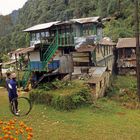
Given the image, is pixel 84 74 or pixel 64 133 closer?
pixel 64 133

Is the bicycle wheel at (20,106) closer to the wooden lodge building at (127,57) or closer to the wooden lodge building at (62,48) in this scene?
the wooden lodge building at (62,48)

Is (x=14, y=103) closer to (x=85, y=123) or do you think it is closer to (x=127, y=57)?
(x=85, y=123)

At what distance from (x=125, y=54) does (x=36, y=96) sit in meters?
19.4

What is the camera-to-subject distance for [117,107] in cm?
2086

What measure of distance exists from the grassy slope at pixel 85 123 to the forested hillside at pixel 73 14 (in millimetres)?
30057

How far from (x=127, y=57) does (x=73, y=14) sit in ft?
127

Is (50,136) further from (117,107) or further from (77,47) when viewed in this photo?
(77,47)

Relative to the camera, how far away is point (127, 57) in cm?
3800

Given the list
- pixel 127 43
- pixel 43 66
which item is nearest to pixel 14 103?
pixel 43 66

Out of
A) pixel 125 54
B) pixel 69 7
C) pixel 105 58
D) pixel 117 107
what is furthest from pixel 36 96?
pixel 69 7

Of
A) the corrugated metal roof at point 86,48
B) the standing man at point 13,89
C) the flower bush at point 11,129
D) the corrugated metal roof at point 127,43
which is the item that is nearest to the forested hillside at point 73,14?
the corrugated metal roof at point 127,43

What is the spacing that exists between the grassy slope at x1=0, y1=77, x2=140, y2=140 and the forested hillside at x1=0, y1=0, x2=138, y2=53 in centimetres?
3006

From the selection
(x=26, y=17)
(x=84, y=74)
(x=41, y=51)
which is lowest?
(x=84, y=74)

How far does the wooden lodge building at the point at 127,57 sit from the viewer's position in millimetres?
36906
